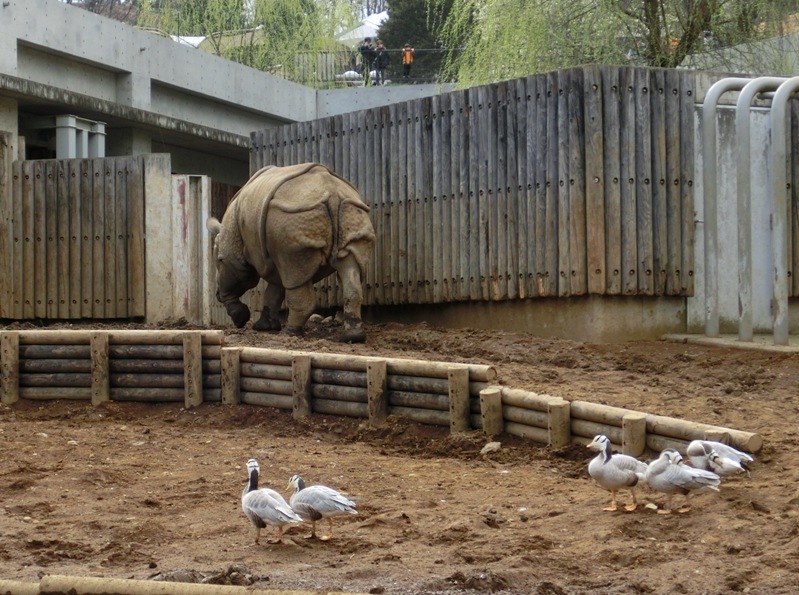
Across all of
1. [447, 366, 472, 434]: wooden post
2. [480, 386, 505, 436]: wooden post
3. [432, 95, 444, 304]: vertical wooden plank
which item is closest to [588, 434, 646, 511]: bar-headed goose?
[480, 386, 505, 436]: wooden post

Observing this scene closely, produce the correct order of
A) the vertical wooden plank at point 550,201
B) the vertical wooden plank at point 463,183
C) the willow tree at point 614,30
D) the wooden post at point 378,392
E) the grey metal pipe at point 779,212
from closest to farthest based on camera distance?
1. the wooden post at point 378,392
2. the grey metal pipe at point 779,212
3. the vertical wooden plank at point 550,201
4. the vertical wooden plank at point 463,183
5. the willow tree at point 614,30

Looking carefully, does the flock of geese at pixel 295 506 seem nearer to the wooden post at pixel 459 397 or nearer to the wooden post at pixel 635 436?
the wooden post at pixel 635 436

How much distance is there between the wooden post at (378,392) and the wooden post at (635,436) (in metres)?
2.84

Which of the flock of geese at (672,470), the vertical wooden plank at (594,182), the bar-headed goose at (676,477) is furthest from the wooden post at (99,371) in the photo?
the bar-headed goose at (676,477)

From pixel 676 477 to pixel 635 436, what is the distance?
4.89ft

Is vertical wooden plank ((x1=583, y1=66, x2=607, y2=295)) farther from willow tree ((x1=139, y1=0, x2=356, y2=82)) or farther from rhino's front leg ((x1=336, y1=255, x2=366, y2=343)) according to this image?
willow tree ((x1=139, y1=0, x2=356, y2=82))

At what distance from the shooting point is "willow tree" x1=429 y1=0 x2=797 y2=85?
17.9 metres

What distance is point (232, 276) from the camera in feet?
49.1

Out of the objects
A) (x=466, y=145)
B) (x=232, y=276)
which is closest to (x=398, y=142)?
(x=466, y=145)

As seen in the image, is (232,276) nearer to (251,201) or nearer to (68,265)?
(251,201)

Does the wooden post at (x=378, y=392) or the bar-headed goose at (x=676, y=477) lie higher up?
the wooden post at (x=378, y=392)

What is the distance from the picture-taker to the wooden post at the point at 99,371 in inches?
484

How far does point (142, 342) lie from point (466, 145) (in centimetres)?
415

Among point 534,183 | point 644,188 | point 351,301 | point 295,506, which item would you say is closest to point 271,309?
point 351,301
